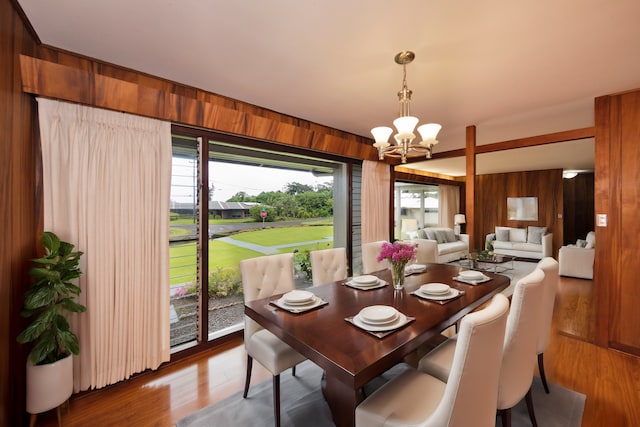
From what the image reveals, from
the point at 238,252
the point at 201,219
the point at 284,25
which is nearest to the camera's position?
the point at 284,25

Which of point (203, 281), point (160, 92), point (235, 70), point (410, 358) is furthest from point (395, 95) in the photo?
point (203, 281)

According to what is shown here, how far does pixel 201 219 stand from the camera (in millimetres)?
2461

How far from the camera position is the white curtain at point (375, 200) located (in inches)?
153

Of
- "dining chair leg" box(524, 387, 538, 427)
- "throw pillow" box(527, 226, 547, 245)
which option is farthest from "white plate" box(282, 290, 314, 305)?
"throw pillow" box(527, 226, 547, 245)

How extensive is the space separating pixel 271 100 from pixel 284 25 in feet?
3.56

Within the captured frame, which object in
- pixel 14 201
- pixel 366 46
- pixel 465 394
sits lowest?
pixel 465 394

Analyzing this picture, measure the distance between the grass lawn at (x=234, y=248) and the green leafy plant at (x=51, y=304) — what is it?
0.77 metres

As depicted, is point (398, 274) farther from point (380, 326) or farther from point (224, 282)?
point (224, 282)

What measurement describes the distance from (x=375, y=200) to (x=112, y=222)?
316 centimetres

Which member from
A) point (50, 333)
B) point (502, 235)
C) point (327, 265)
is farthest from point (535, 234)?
point (50, 333)

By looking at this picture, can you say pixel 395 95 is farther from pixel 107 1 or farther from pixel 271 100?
pixel 107 1

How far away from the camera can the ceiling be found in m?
1.45

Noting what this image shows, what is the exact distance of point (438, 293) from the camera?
176 cm

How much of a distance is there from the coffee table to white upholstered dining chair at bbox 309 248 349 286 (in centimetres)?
238
